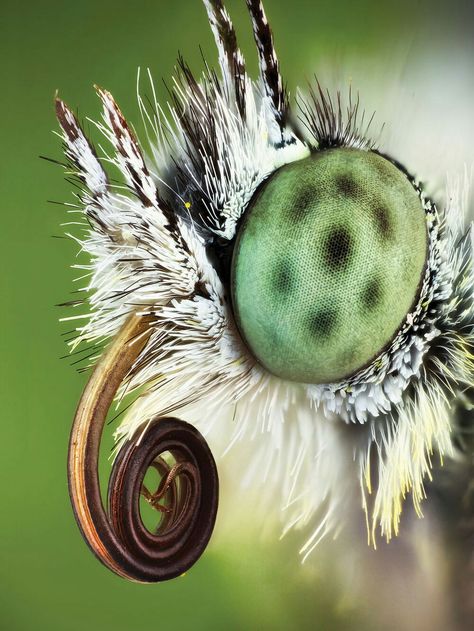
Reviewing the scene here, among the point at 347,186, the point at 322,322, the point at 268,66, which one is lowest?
the point at 322,322

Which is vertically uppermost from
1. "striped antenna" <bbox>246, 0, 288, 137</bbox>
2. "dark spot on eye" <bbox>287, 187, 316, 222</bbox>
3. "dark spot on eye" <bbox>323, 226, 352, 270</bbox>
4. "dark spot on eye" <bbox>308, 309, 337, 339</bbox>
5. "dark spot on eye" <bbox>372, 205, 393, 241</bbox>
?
"striped antenna" <bbox>246, 0, 288, 137</bbox>

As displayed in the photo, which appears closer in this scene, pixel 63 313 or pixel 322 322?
pixel 322 322

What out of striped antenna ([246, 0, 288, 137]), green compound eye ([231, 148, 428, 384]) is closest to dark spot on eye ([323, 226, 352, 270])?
green compound eye ([231, 148, 428, 384])

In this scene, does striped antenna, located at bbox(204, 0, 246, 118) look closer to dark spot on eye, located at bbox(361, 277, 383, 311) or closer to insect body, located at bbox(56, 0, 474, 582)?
insect body, located at bbox(56, 0, 474, 582)

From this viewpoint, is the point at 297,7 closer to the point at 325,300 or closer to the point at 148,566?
the point at 325,300

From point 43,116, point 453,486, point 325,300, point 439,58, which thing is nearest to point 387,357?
point 325,300

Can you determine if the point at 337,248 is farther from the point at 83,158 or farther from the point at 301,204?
the point at 83,158

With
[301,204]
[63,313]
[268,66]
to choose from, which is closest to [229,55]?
[268,66]
